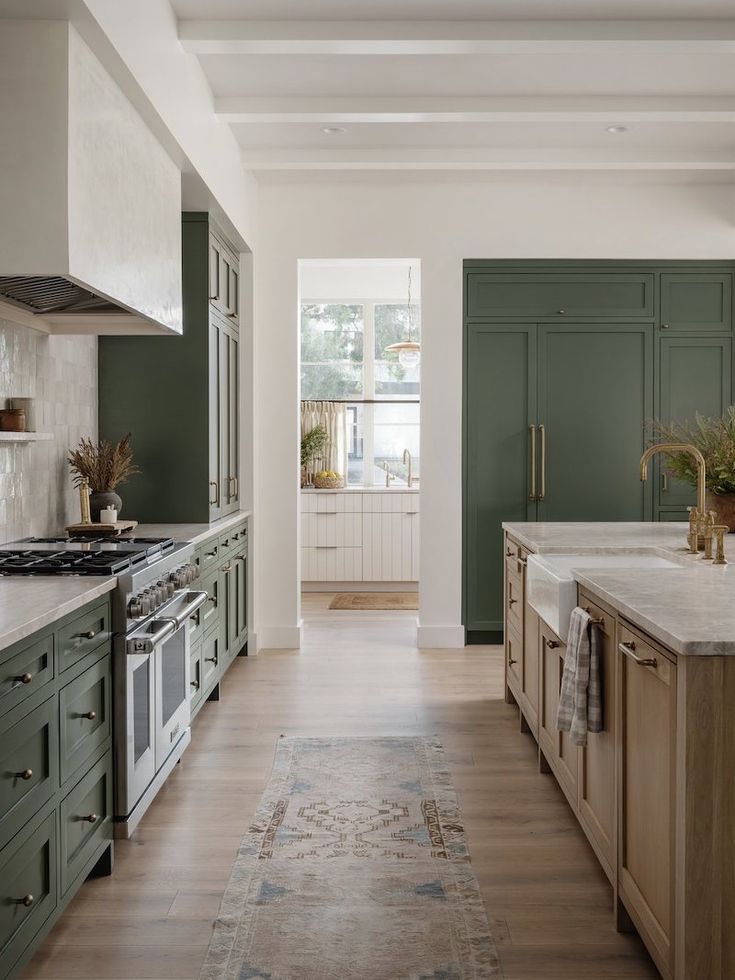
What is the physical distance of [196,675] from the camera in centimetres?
387

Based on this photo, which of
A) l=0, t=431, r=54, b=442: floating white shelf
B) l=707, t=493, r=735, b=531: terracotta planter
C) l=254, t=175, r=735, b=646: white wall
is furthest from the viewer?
l=254, t=175, r=735, b=646: white wall

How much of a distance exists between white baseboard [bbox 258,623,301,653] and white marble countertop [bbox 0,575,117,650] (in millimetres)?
3108

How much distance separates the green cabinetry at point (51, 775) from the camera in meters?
1.87

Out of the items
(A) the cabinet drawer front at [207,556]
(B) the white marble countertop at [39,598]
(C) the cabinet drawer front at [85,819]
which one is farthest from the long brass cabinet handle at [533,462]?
(C) the cabinet drawer front at [85,819]

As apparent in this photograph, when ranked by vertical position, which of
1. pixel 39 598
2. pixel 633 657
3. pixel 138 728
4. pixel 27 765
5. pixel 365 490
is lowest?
pixel 138 728

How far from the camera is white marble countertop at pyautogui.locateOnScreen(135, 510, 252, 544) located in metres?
3.88

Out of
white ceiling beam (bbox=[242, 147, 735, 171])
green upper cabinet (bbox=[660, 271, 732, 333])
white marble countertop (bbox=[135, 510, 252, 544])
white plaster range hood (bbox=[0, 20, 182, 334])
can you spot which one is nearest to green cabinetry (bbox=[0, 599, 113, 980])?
white plaster range hood (bbox=[0, 20, 182, 334])

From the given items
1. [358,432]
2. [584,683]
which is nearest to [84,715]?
[584,683]

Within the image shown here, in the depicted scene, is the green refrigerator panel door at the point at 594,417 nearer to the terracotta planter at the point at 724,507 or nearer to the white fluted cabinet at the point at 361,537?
the terracotta planter at the point at 724,507

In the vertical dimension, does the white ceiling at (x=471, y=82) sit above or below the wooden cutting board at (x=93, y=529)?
above

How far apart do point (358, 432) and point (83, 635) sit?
5.99m

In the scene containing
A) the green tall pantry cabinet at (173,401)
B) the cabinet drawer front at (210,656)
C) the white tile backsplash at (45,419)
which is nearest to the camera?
the white tile backsplash at (45,419)

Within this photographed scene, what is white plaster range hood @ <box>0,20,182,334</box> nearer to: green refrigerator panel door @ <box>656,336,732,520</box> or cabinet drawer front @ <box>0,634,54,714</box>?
cabinet drawer front @ <box>0,634,54,714</box>

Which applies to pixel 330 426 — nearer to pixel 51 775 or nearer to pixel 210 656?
pixel 210 656
